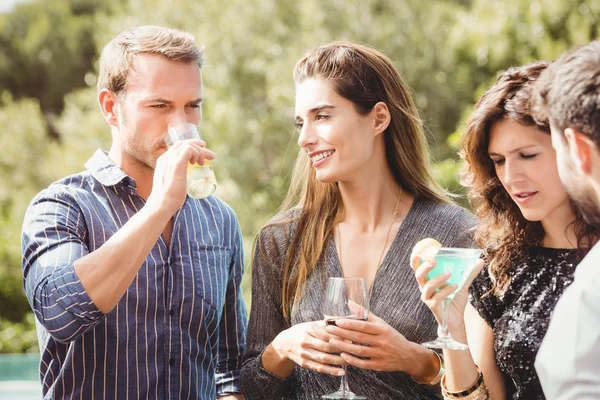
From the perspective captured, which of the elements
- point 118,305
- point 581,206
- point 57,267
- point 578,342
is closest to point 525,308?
point 581,206

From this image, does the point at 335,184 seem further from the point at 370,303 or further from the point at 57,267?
the point at 57,267

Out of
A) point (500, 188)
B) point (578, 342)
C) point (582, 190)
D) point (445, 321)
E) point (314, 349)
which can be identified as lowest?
point (314, 349)

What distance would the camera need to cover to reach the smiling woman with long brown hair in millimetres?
3215

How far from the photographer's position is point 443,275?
2.56 meters

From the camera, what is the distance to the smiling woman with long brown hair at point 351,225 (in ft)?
10.5

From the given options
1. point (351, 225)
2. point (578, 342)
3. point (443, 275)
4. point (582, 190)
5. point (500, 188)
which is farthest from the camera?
point (351, 225)

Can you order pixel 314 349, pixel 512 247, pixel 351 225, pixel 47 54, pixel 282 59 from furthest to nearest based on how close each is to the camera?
pixel 47 54 → pixel 282 59 → pixel 351 225 → pixel 512 247 → pixel 314 349

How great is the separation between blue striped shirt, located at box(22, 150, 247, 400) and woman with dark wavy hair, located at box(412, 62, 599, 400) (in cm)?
104

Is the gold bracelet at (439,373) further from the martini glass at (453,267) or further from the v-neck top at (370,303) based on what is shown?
the martini glass at (453,267)

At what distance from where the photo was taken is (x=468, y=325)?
3.10 m

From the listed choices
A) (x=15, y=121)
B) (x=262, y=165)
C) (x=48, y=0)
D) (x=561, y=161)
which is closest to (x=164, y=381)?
(x=561, y=161)

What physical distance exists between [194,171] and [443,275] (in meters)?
1.05

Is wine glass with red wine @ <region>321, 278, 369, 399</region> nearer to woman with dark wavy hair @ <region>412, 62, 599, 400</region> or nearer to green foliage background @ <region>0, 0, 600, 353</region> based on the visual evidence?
woman with dark wavy hair @ <region>412, 62, 599, 400</region>

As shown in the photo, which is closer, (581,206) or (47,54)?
(581,206)
